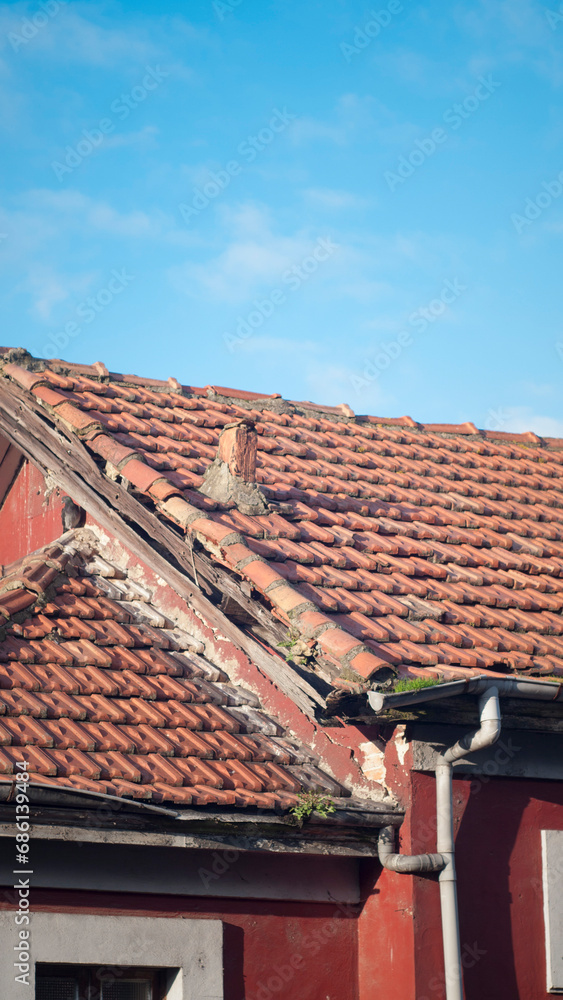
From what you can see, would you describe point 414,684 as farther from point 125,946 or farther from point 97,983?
point 97,983

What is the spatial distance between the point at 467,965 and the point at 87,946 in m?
2.25

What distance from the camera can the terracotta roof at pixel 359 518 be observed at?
21.2ft

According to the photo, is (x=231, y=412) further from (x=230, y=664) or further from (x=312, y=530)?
(x=230, y=664)

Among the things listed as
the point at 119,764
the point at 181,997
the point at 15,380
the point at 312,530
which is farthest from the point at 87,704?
the point at 15,380

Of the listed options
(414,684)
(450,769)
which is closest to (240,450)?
(414,684)

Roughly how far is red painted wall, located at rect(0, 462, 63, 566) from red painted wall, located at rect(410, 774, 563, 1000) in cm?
351

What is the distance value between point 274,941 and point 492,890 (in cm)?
138

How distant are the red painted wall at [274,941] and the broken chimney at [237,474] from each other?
266cm

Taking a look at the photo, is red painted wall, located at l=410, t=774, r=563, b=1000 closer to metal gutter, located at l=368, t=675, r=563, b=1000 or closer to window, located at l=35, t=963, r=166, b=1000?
metal gutter, located at l=368, t=675, r=563, b=1000

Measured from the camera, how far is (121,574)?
7.40 m

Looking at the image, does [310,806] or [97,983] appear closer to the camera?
[97,983]

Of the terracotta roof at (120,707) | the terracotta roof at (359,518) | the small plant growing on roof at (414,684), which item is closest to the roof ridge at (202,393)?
the terracotta roof at (359,518)

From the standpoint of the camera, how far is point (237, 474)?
24.1ft

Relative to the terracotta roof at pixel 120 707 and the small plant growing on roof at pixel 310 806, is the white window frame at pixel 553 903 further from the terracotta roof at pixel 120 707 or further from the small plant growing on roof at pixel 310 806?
the small plant growing on roof at pixel 310 806
